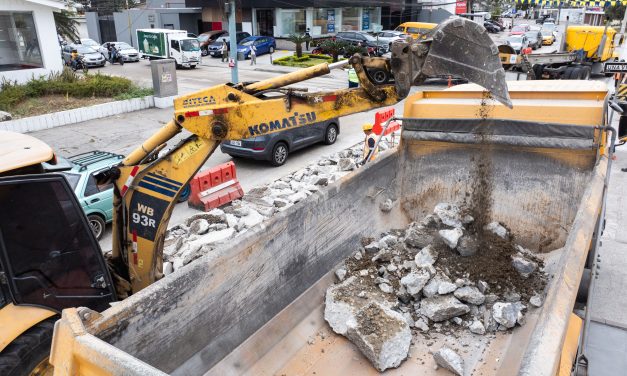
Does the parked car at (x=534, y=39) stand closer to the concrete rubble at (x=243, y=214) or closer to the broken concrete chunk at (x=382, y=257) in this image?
the concrete rubble at (x=243, y=214)

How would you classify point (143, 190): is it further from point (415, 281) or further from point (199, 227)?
point (199, 227)

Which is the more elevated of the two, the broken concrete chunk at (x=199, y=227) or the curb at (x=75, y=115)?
the broken concrete chunk at (x=199, y=227)

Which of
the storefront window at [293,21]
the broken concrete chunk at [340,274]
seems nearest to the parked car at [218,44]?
the storefront window at [293,21]

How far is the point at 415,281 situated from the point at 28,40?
17498 millimetres

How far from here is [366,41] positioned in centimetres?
2811

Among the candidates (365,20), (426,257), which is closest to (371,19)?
(365,20)

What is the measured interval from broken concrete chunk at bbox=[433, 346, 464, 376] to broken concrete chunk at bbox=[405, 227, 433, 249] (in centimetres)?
141

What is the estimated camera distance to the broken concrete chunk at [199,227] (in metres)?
6.71

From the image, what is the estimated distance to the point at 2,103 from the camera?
14055 mm

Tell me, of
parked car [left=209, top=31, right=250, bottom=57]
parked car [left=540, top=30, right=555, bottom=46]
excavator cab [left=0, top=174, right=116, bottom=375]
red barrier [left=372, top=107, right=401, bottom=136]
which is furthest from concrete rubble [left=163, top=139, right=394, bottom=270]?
parked car [left=540, top=30, right=555, bottom=46]

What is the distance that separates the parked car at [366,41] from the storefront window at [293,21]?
5.60 m

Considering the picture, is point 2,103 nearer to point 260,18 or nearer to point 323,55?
point 323,55

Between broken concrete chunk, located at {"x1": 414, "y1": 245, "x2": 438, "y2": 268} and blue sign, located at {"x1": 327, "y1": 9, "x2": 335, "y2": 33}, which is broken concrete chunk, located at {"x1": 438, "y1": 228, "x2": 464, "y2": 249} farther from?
blue sign, located at {"x1": 327, "y1": 9, "x2": 335, "y2": 33}

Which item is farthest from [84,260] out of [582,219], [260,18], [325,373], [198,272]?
[260,18]
